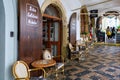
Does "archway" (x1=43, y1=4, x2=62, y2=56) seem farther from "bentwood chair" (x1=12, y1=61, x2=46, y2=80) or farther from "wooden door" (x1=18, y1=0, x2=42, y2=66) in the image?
"bentwood chair" (x1=12, y1=61, x2=46, y2=80)

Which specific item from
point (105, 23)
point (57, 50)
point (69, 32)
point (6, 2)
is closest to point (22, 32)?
point (6, 2)

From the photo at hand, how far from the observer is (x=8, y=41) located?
2971mm

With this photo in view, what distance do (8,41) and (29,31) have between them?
69 centimetres

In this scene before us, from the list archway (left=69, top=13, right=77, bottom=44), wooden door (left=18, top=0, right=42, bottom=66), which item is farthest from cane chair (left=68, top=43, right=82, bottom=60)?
wooden door (left=18, top=0, right=42, bottom=66)

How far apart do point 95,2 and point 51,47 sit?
4542 mm

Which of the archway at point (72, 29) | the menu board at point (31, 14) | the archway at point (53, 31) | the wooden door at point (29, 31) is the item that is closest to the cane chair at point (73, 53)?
the archway at point (72, 29)

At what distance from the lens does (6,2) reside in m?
2.92

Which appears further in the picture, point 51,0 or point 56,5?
point 56,5

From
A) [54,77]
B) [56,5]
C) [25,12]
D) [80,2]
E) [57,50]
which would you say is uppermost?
[80,2]

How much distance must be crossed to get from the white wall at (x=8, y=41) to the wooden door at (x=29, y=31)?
12cm

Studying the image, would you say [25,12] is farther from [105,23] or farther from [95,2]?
[105,23]

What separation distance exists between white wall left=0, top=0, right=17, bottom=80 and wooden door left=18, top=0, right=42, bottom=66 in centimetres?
12

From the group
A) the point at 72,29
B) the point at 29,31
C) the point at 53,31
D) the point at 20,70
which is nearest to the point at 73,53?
the point at 72,29

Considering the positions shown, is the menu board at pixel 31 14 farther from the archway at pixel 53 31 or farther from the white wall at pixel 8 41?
the archway at pixel 53 31
